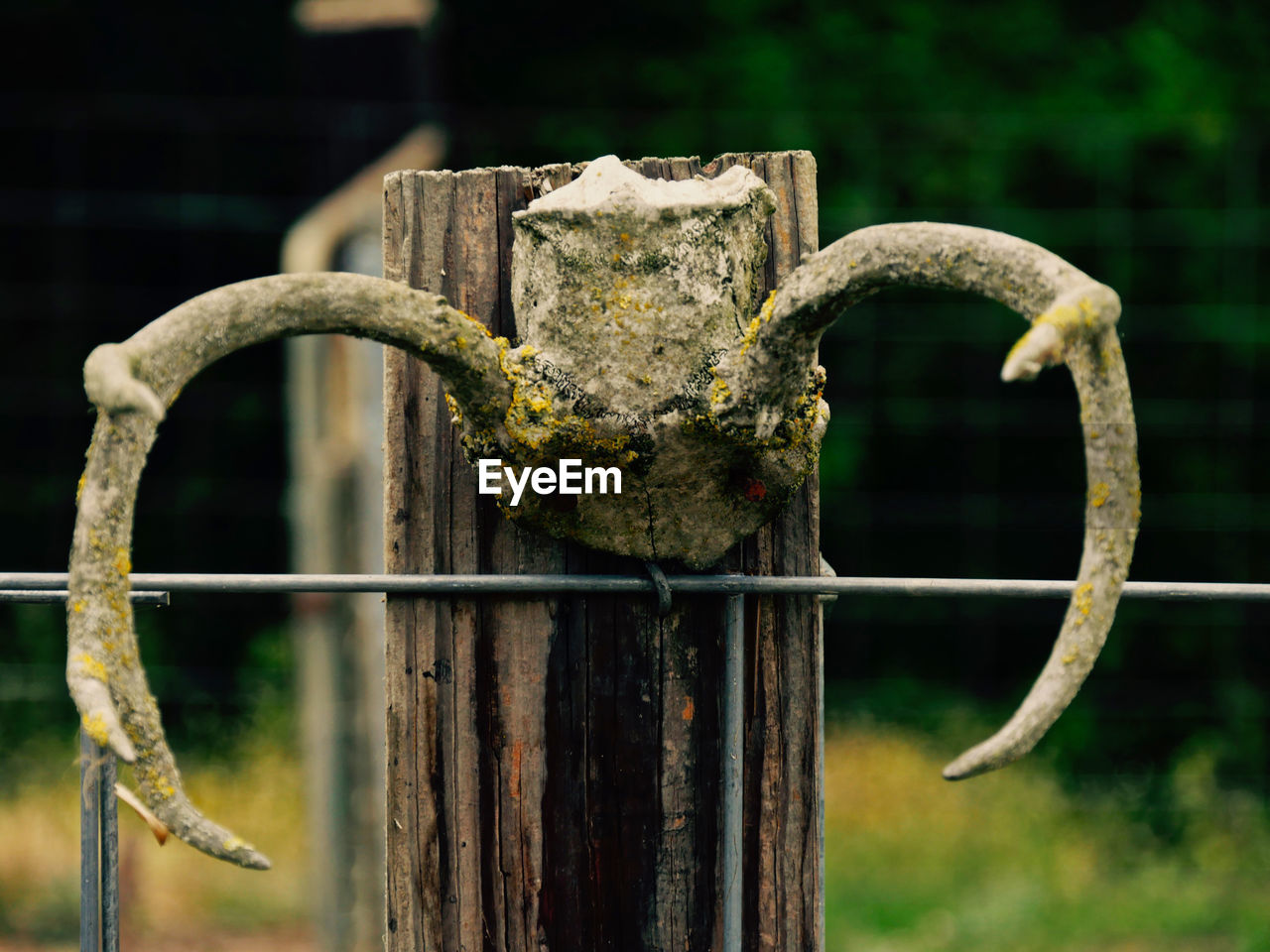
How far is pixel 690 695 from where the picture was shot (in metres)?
1.37

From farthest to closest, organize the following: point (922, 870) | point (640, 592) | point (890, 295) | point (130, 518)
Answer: point (890, 295), point (922, 870), point (640, 592), point (130, 518)

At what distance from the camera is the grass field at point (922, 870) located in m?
3.71

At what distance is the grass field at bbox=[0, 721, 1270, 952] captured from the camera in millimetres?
3707

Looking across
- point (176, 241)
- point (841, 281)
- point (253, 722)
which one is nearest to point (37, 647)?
point (253, 722)

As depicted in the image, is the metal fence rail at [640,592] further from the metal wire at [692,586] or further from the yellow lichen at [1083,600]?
the yellow lichen at [1083,600]

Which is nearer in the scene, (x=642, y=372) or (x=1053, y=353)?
(x=1053, y=353)

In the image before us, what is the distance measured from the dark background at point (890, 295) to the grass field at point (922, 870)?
28cm

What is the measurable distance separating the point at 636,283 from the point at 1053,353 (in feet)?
1.42

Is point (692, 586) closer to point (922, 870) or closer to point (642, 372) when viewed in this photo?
point (642, 372)

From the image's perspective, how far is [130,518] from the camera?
111 cm

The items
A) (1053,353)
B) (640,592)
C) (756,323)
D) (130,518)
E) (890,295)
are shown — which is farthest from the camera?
(890,295)

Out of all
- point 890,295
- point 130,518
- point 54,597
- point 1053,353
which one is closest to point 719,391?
point 1053,353

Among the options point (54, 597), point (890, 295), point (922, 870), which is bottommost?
point (922, 870)

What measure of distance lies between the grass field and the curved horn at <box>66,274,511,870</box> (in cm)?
296
